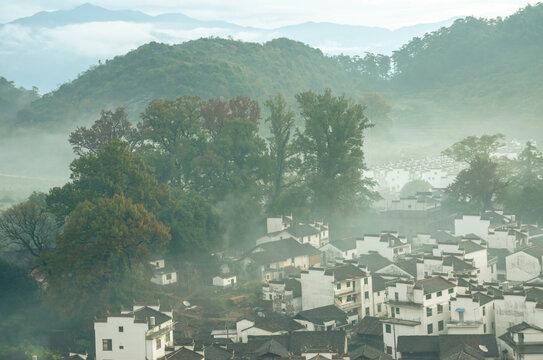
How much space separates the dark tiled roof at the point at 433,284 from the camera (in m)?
31.8

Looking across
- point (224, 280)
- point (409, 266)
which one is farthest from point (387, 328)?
point (224, 280)

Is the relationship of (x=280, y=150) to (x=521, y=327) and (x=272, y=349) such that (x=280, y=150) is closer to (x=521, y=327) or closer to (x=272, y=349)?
(x=272, y=349)

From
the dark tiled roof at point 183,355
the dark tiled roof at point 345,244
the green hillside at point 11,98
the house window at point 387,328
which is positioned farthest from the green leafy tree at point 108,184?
the green hillside at point 11,98

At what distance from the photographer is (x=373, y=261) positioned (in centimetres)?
4125

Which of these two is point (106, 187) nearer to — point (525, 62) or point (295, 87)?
point (295, 87)

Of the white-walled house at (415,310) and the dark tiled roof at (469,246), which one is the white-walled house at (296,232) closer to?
the dark tiled roof at (469,246)

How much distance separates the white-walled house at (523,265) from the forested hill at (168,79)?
53201mm

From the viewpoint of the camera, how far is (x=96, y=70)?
96.8 metres

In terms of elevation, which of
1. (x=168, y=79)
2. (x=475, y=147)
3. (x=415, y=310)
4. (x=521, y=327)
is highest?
(x=168, y=79)

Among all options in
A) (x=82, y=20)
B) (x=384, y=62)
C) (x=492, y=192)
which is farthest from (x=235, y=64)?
(x=492, y=192)

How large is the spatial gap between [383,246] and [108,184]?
15.7 meters

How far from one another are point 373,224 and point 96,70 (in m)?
53.1

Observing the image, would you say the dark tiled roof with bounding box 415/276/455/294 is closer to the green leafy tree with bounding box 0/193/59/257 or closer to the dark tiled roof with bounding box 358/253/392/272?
the dark tiled roof with bounding box 358/253/392/272

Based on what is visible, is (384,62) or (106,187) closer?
(106,187)
